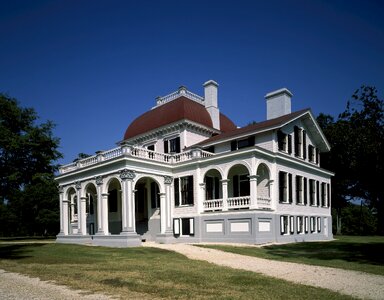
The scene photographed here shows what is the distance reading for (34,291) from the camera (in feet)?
29.0

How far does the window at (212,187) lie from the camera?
29525mm

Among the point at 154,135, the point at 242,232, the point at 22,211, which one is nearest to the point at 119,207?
the point at 154,135

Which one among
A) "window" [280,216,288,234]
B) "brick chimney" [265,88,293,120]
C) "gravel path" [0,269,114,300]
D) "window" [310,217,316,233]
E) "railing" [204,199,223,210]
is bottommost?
"window" [310,217,316,233]

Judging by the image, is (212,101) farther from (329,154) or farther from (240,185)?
(329,154)

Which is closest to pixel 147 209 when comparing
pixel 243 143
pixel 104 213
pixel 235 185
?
pixel 104 213

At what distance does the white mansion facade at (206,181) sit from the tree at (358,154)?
4.27 m

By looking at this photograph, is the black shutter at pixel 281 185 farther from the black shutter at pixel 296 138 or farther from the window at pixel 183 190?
the window at pixel 183 190

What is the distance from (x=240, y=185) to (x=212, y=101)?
11888 mm

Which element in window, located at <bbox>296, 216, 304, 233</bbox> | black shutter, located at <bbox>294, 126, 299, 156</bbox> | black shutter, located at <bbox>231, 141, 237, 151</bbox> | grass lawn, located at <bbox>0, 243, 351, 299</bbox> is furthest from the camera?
black shutter, located at <bbox>294, 126, 299, 156</bbox>

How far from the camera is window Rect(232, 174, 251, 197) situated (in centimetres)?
2860

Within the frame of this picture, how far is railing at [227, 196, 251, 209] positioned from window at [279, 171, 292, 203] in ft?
11.6

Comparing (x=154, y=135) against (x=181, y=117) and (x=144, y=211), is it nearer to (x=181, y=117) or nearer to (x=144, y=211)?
(x=181, y=117)

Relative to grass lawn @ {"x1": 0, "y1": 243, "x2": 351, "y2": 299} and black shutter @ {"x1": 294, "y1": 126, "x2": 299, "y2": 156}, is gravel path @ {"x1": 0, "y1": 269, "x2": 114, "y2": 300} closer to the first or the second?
grass lawn @ {"x1": 0, "y1": 243, "x2": 351, "y2": 299}

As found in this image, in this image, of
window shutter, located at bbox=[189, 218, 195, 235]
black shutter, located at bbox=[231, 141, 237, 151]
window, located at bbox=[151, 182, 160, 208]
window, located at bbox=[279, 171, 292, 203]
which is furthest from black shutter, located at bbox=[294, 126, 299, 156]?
window, located at bbox=[151, 182, 160, 208]
